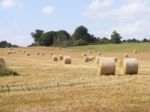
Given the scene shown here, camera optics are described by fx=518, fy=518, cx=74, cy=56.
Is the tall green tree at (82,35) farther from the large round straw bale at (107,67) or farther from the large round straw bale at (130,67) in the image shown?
the large round straw bale at (107,67)

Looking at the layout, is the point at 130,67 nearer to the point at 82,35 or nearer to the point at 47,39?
the point at 82,35

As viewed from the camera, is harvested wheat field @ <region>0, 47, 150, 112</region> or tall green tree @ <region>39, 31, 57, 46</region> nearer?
harvested wheat field @ <region>0, 47, 150, 112</region>

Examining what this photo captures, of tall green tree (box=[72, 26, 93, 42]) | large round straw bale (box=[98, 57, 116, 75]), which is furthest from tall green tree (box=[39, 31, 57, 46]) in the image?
large round straw bale (box=[98, 57, 116, 75])

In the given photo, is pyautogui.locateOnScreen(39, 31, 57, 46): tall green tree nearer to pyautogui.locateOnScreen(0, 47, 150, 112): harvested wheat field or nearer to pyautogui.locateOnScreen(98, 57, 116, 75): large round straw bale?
pyautogui.locateOnScreen(98, 57, 116, 75): large round straw bale

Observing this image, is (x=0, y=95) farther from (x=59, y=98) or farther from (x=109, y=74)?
(x=109, y=74)

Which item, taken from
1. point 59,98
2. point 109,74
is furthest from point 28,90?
point 109,74

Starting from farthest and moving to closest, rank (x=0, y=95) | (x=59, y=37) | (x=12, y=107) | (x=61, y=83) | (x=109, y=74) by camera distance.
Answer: (x=59, y=37)
(x=109, y=74)
(x=61, y=83)
(x=0, y=95)
(x=12, y=107)

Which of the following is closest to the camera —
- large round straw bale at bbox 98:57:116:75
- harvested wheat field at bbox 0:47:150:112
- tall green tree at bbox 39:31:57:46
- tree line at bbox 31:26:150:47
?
harvested wheat field at bbox 0:47:150:112

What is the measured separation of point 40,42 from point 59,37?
6728 millimetres

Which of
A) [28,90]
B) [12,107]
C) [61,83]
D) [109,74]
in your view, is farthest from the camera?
[109,74]

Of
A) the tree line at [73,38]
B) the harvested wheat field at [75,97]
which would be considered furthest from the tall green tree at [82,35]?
the harvested wheat field at [75,97]

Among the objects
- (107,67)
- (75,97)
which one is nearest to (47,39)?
(107,67)

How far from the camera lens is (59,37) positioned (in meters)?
158

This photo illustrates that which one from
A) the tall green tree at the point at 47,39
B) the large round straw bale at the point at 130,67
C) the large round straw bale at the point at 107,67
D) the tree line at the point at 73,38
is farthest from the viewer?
the tall green tree at the point at 47,39
